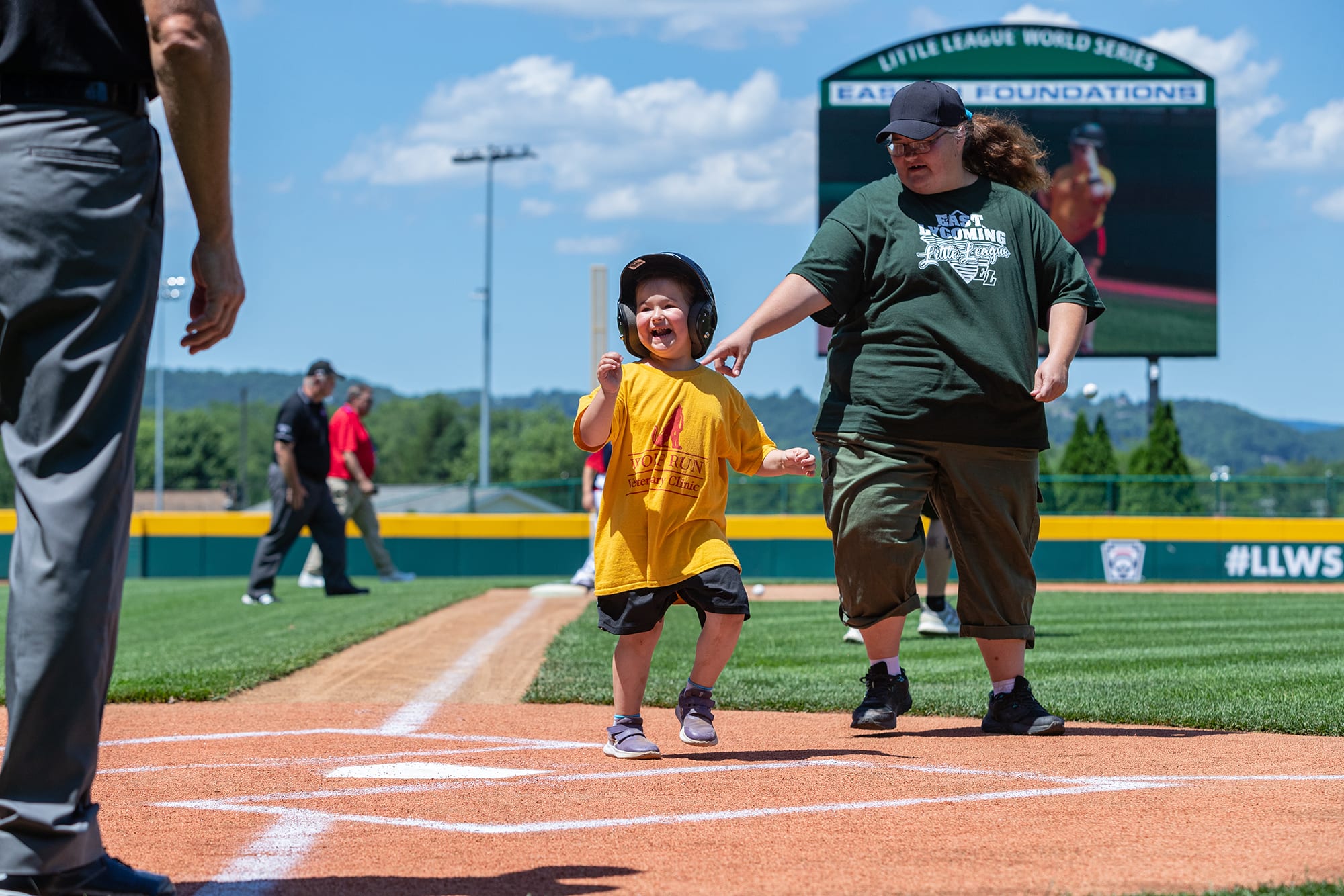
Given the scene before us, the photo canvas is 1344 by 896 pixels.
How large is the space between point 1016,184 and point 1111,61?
19741 mm

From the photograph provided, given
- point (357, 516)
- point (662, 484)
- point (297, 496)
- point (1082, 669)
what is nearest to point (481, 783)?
point (662, 484)

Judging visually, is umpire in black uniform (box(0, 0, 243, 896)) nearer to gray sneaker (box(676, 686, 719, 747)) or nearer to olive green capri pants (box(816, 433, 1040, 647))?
gray sneaker (box(676, 686, 719, 747))

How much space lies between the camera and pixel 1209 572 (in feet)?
66.5

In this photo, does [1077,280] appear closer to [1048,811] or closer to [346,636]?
[1048,811]

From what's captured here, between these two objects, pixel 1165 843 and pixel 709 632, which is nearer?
pixel 1165 843

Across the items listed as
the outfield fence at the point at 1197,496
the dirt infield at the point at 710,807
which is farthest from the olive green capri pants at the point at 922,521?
the outfield fence at the point at 1197,496

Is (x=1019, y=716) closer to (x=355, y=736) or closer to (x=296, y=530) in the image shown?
(x=355, y=736)

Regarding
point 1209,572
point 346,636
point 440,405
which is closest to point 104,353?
point 346,636

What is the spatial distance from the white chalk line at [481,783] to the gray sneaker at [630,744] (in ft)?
0.60

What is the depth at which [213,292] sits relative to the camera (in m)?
2.57

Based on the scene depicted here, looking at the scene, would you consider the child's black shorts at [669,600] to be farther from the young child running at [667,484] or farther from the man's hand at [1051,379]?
the man's hand at [1051,379]

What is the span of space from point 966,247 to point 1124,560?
1670cm

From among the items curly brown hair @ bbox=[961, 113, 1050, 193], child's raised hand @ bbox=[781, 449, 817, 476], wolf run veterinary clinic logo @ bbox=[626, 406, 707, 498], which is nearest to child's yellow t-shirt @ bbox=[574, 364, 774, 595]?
wolf run veterinary clinic logo @ bbox=[626, 406, 707, 498]

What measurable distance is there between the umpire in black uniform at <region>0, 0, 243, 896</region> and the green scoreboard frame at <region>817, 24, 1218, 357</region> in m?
19.9
